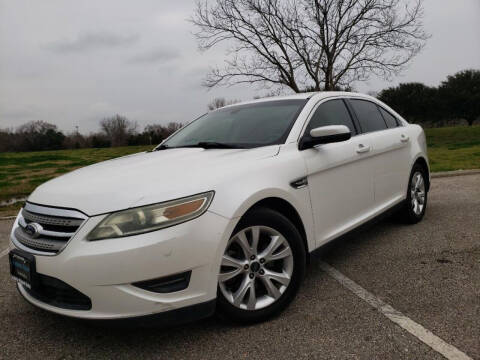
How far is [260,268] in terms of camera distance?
7.96ft

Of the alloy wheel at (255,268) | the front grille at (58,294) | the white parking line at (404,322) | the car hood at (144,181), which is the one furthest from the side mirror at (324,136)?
the front grille at (58,294)

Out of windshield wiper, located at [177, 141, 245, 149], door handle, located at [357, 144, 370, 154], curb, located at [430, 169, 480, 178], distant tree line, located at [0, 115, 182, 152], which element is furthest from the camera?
distant tree line, located at [0, 115, 182, 152]

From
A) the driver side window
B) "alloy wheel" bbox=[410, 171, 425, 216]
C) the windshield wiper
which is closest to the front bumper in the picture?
the windshield wiper

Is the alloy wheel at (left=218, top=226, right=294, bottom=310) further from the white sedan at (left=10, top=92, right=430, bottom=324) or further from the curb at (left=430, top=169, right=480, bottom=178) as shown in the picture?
the curb at (left=430, top=169, right=480, bottom=178)

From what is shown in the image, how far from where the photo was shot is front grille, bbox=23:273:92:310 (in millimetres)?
2039

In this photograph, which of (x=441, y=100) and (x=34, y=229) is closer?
(x=34, y=229)

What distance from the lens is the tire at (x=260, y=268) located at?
229cm

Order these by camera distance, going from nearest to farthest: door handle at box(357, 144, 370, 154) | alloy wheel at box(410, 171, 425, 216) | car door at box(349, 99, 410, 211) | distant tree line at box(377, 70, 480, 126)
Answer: door handle at box(357, 144, 370, 154) → car door at box(349, 99, 410, 211) → alloy wheel at box(410, 171, 425, 216) → distant tree line at box(377, 70, 480, 126)

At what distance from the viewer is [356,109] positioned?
3799 millimetres

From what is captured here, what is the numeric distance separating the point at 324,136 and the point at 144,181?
4.50 feet

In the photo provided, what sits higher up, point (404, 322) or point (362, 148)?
point (362, 148)

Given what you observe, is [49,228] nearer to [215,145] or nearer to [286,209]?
[215,145]

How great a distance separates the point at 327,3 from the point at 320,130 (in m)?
16.6

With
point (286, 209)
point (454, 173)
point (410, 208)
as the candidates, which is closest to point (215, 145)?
point (286, 209)
